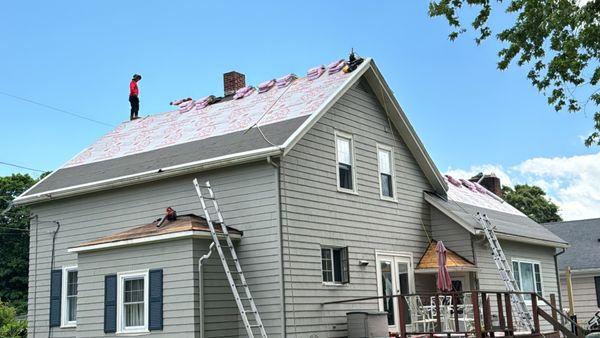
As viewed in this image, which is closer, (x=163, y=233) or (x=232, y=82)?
(x=163, y=233)

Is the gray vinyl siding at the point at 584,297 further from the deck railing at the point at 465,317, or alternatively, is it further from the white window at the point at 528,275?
the deck railing at the point at 465,317

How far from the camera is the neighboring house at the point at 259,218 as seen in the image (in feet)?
49.8

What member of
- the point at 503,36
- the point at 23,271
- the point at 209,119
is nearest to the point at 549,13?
the point at 503,36

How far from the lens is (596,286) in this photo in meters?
29.5

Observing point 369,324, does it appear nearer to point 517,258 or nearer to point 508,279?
point 508,279

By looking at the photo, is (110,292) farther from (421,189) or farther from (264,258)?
Result: (421,189)

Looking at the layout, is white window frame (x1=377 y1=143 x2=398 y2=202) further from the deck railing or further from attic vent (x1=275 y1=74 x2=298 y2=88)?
attic vent (x1=275 y1=74 x2=298 y2=88)

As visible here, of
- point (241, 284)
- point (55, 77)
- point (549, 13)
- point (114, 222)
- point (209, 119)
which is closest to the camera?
point (549, 13)

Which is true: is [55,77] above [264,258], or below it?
above

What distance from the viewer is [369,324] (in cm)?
1595

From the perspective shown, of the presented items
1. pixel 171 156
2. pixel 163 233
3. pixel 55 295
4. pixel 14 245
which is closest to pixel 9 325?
pixel 55 295

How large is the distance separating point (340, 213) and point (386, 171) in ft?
9.91

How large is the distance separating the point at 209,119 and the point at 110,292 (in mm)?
6117

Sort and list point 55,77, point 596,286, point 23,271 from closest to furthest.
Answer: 1. point 55,77
2. point 596,286
3. point 23,271
